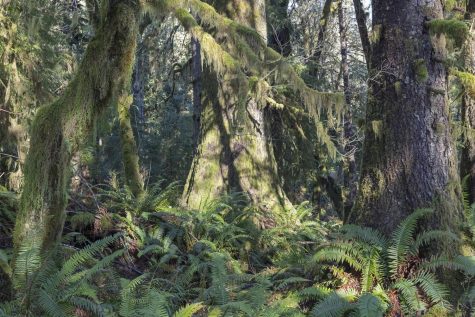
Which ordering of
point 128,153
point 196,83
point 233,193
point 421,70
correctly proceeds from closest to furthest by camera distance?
point 421,70, point 233,193, point 128,153, point 196,83

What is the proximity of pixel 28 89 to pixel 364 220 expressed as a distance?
5383 millimetres

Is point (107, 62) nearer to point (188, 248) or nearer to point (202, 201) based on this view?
point (188, 248)

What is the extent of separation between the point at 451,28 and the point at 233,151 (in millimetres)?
4555

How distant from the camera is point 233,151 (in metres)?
8.93

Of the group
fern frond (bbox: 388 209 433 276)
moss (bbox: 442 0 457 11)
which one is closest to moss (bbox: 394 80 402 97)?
fern frond (bbox: 388 209 433 276)

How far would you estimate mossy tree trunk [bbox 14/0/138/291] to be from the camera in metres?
4.21

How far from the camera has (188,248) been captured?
6.97 meters

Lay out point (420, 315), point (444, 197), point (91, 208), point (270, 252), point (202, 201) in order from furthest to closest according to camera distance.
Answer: point (202, 201) < point (270, 252) < point (91, 208) < point (444, 197) < point (420, 315)

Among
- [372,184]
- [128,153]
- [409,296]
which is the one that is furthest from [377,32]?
A: [128,153]

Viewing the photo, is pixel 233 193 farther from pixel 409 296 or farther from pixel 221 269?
pixel 409 296

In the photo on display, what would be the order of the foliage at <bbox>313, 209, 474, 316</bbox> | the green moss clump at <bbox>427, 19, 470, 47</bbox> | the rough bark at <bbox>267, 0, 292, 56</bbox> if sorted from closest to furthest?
the foliage at <bbox>313, 209, 474, 316</bbox>
the green moss clump at <bbox>427, 19, 470, 47</bbox>
the rough bark at <bbox>267, 0, 292, 56</bbox>

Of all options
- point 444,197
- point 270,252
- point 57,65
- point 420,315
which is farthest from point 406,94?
point 57,65

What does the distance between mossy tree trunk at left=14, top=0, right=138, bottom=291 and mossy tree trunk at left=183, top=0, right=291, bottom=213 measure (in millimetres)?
4495

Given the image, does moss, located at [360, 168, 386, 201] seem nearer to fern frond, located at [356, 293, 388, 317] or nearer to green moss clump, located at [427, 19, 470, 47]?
fern frond, located at [356, 293, 388, 317]
